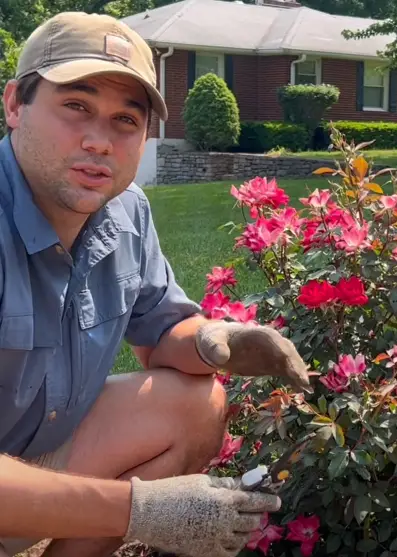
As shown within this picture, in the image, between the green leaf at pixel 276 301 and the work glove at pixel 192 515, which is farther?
the green leaf at pixel 276 301

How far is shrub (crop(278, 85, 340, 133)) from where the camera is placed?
66.2 feet

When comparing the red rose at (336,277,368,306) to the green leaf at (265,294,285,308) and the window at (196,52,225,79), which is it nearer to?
the green leaf at (265,294,285,308)

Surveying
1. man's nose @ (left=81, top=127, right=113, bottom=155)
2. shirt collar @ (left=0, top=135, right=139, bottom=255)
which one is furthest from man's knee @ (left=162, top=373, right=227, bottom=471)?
man's nose @ (left=81, top=127, right=113, bottom=155)

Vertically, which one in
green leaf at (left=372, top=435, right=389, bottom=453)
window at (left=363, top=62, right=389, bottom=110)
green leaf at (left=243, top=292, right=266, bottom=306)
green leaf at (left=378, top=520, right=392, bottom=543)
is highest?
green leaf at (left=243, top=292, right=266, bottom=306)

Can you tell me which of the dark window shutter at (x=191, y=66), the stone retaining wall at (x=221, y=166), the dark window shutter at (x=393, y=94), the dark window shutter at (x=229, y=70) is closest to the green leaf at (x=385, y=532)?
the stone retaining wall at (x=221, y=166)

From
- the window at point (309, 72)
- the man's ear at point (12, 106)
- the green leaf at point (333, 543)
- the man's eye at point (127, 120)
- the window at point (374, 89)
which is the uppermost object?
the man's ear at point (12, 106)

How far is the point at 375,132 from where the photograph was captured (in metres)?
20.5

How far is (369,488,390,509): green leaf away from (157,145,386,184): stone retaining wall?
471 inches

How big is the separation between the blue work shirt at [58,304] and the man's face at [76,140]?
0.06m

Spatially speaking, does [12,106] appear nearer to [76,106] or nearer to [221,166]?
[76,106]

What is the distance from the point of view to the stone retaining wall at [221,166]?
15352 mm

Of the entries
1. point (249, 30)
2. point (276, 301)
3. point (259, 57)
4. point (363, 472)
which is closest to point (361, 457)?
point (363, 472)

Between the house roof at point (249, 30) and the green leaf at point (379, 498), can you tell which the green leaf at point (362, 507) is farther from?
the house roof at point (249, 30)

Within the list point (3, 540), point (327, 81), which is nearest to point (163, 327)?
point (3, 540)
